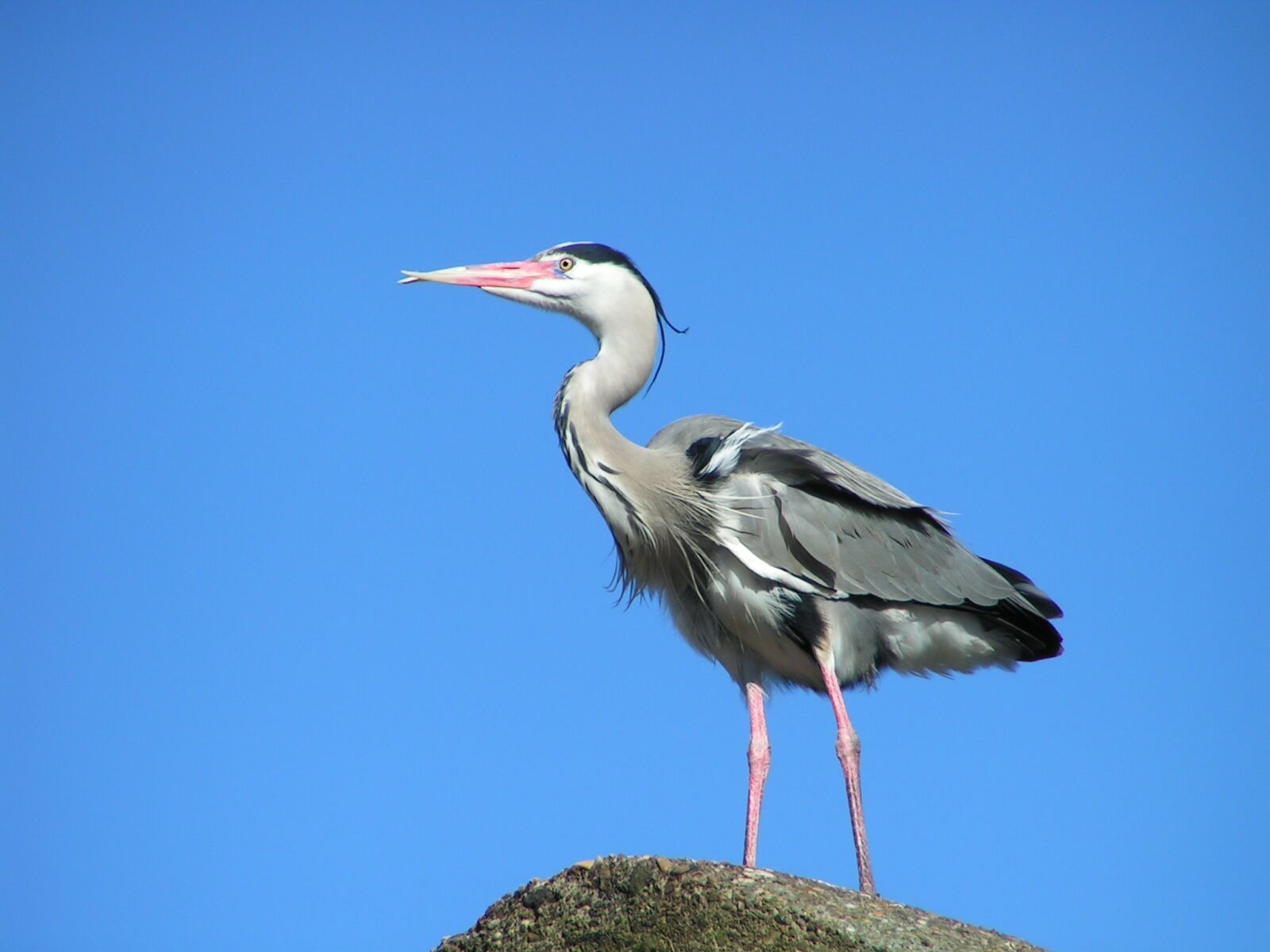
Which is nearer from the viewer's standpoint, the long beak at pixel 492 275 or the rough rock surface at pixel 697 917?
the rough rock surface at pixel 697 917

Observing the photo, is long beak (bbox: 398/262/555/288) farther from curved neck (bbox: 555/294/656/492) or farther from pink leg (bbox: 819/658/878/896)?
pink leg (bbox: 819/658/878/896)

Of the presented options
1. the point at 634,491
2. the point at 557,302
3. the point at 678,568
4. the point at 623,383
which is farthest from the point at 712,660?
the point at 557,302

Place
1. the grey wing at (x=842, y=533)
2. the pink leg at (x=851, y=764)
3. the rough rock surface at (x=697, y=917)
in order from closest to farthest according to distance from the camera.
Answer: the rough rock surface at (x=697, y=917), the pink leg at (x=851, y=764), the grey wing at (x=842, y=533)

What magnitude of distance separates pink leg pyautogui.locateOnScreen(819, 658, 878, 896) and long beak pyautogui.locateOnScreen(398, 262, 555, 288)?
9.03 feet

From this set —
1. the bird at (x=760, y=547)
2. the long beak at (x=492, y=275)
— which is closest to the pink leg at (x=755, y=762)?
the bird at (x=760, y=547)

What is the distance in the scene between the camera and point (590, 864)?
6.42 m

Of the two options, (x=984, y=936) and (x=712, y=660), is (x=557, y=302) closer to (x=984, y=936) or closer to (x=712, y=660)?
(x=712, y=660)

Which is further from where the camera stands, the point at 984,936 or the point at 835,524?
the point at 835,524

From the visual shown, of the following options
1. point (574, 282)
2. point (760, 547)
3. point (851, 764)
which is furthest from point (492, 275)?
point (851, 764)

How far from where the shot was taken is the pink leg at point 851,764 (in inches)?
299

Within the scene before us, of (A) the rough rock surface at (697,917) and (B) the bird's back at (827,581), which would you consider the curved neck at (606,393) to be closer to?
(B) the bird's back at (827,581)

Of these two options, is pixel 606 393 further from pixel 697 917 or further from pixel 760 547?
pixel 697 917

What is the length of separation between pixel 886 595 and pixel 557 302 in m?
2.53

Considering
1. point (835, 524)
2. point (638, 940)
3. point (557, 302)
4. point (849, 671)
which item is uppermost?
point (557, 302)
